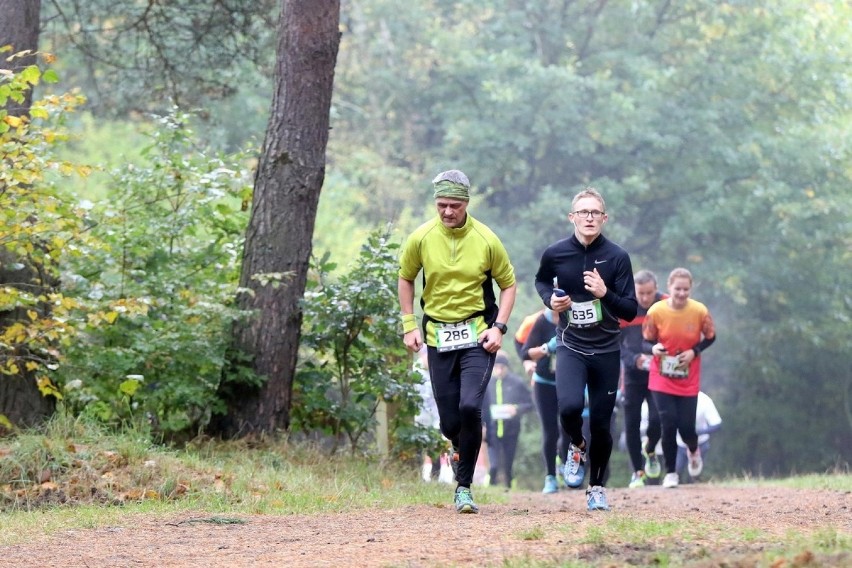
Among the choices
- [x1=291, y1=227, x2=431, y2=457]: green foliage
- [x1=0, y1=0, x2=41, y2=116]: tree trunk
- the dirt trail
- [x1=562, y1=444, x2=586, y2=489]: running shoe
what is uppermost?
[x1=0, y1=0, x2=41, y2=116]: tree trunk

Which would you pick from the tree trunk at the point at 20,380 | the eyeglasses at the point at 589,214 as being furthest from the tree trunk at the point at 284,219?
the eyeglasses at the point at 589,214

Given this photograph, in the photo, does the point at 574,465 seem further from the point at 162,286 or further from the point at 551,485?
the point at 551,485

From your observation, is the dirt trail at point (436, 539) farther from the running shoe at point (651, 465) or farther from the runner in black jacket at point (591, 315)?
the running shoe at point (651, 465)

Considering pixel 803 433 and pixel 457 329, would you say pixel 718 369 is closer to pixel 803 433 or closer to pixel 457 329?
pixel 803 433

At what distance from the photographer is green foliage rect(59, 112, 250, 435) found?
11.6 meters

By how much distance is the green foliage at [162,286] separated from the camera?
11.6 meters

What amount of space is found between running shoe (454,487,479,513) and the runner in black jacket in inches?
33.6

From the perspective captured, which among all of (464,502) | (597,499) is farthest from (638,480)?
(464,502)

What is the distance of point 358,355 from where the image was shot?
12.7m

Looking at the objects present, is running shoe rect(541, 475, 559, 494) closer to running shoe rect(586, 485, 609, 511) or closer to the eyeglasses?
running shoe rect(586, 485, 609, 511)

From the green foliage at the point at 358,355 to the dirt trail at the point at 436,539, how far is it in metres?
2.63

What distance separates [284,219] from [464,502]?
394 centimetres

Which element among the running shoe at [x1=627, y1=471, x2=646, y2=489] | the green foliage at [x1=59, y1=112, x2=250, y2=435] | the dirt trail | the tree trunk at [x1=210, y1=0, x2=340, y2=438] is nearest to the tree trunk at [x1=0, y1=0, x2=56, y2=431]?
the green foliage at [x1=59, y1=112, x2=250, y2=435]

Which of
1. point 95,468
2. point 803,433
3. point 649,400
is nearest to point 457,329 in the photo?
point 95,468
